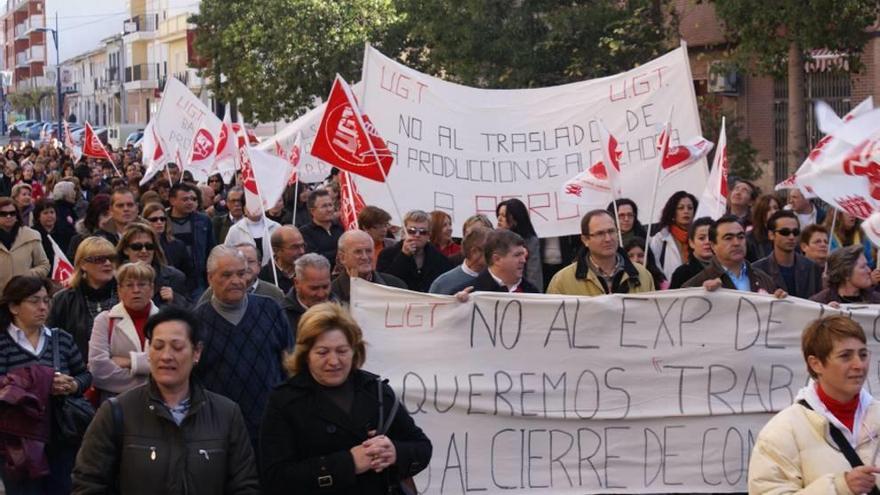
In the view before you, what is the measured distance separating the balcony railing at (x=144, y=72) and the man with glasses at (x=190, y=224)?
7528 cm

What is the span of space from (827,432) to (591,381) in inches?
95.7

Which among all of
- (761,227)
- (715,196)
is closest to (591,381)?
(761,227)

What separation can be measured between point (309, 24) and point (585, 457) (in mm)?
30190

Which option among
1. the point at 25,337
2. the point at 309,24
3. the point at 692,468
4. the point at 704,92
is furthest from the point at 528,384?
the point at 309,24

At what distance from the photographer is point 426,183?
44.7 feet

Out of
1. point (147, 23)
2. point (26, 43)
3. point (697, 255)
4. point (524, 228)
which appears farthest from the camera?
point (26, 43)

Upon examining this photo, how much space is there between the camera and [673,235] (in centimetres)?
1117

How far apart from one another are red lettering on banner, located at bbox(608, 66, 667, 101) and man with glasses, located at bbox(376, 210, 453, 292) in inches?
145

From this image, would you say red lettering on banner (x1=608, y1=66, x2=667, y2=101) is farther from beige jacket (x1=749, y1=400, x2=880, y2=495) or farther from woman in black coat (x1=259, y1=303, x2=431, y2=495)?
beige jacket (x1=749, y1=400, x2=880, y2=495)

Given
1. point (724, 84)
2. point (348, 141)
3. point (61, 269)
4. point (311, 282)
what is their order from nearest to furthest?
point (311, 282) → point (61, 269) → point (348, 141) → point (724, 84)

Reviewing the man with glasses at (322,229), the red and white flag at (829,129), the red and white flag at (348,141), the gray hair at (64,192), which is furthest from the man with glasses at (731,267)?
the gray hair at (64,192)

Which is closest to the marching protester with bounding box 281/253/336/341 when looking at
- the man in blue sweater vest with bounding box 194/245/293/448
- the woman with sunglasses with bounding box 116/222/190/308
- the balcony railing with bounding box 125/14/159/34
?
the man in blue sweater vest with bounding box 194/245/293/448

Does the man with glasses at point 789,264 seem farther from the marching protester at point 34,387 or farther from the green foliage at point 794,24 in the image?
the green foliage at point 794,24

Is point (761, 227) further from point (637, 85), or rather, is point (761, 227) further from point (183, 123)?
point (183, 123)
